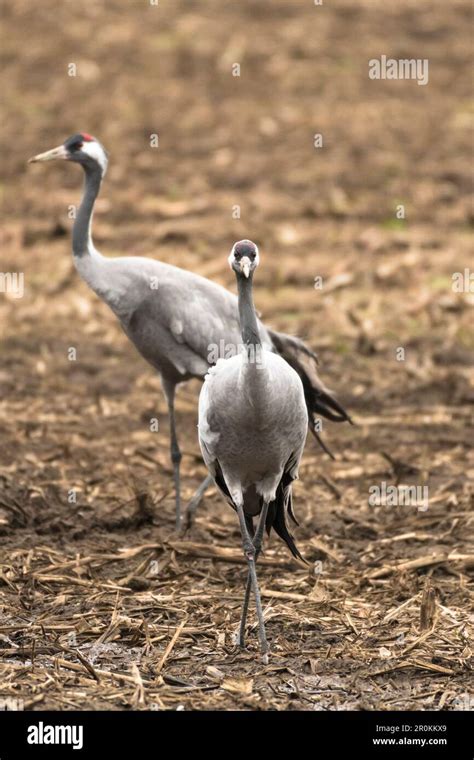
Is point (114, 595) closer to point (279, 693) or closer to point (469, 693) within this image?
point (279, 693)

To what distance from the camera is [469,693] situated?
5125 mm

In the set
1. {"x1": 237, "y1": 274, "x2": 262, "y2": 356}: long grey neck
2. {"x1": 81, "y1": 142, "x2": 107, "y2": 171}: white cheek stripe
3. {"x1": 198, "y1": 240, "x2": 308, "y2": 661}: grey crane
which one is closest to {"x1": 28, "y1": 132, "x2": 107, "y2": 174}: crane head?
{"x1": 81, "y1": 142, "x2": 107, "y2": 171}: white cheek stripe

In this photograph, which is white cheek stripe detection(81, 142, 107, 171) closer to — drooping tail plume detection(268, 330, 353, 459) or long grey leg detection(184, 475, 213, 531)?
drooping tail plume detection(268, 330, 353, 459)

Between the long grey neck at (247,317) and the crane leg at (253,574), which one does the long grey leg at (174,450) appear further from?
the long grey neck at (247,317)

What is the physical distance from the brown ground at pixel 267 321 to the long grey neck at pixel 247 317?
1.28 meters

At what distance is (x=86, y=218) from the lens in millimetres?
7465

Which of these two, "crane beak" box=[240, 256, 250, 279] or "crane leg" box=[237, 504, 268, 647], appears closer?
"crane beak" box=[240, 256, 250, 279]

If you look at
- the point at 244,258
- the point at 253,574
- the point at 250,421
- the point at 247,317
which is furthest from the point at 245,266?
the point at 253,574

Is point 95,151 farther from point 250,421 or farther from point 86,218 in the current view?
point 250,421

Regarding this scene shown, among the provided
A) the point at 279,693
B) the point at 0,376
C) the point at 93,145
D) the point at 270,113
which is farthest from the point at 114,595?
the point at 270,113

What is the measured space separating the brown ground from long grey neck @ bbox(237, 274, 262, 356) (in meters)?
1.28

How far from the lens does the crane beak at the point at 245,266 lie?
17.3 feet

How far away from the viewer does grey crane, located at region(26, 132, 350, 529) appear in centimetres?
725

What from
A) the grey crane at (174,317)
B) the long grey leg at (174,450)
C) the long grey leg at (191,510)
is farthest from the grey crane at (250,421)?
the grey crane at (174,317)
